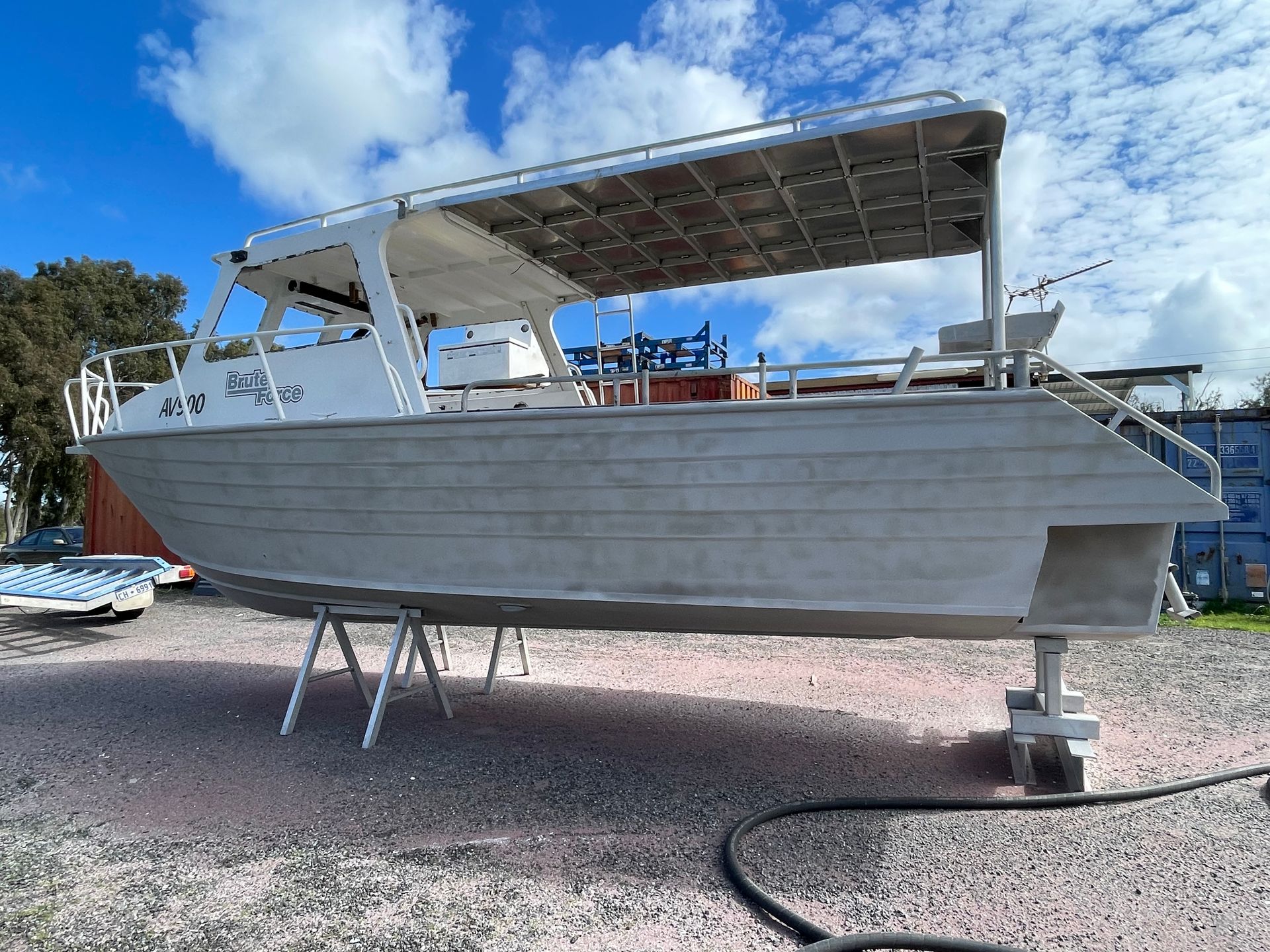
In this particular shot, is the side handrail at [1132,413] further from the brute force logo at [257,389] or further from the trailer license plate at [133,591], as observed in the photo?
the trailer license plate at [133,591]

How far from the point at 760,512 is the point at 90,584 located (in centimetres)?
886

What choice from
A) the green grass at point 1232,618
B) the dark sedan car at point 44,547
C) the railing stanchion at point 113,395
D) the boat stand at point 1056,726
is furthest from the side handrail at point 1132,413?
the dark sedan car at point 44,547

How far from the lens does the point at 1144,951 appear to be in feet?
7.80

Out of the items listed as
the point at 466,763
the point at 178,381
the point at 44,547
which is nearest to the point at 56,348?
the point at 44,547

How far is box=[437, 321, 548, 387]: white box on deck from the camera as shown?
5.36 meters

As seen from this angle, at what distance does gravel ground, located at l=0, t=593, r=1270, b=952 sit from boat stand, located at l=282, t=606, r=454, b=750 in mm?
150

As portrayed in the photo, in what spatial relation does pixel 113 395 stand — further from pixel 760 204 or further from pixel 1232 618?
pixel 1232 618

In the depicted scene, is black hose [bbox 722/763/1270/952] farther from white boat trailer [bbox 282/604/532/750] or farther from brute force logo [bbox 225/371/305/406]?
brute force logo [bbox 225/371/305/406]

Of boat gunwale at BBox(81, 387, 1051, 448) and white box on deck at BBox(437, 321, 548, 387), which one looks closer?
boat gunwale at BBox(81, 387, 1051, 448)

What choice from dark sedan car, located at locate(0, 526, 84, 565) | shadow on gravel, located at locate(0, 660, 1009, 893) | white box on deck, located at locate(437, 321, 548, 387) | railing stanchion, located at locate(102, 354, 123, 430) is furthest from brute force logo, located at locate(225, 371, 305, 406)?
dark sedan car, located at locate(0, 526, 84, 565)

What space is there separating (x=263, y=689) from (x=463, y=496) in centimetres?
341

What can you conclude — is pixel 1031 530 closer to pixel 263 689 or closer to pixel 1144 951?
pixel 1144 951

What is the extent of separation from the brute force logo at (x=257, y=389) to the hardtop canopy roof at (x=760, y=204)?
1018 mm

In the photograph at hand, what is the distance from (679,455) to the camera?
346 cm
